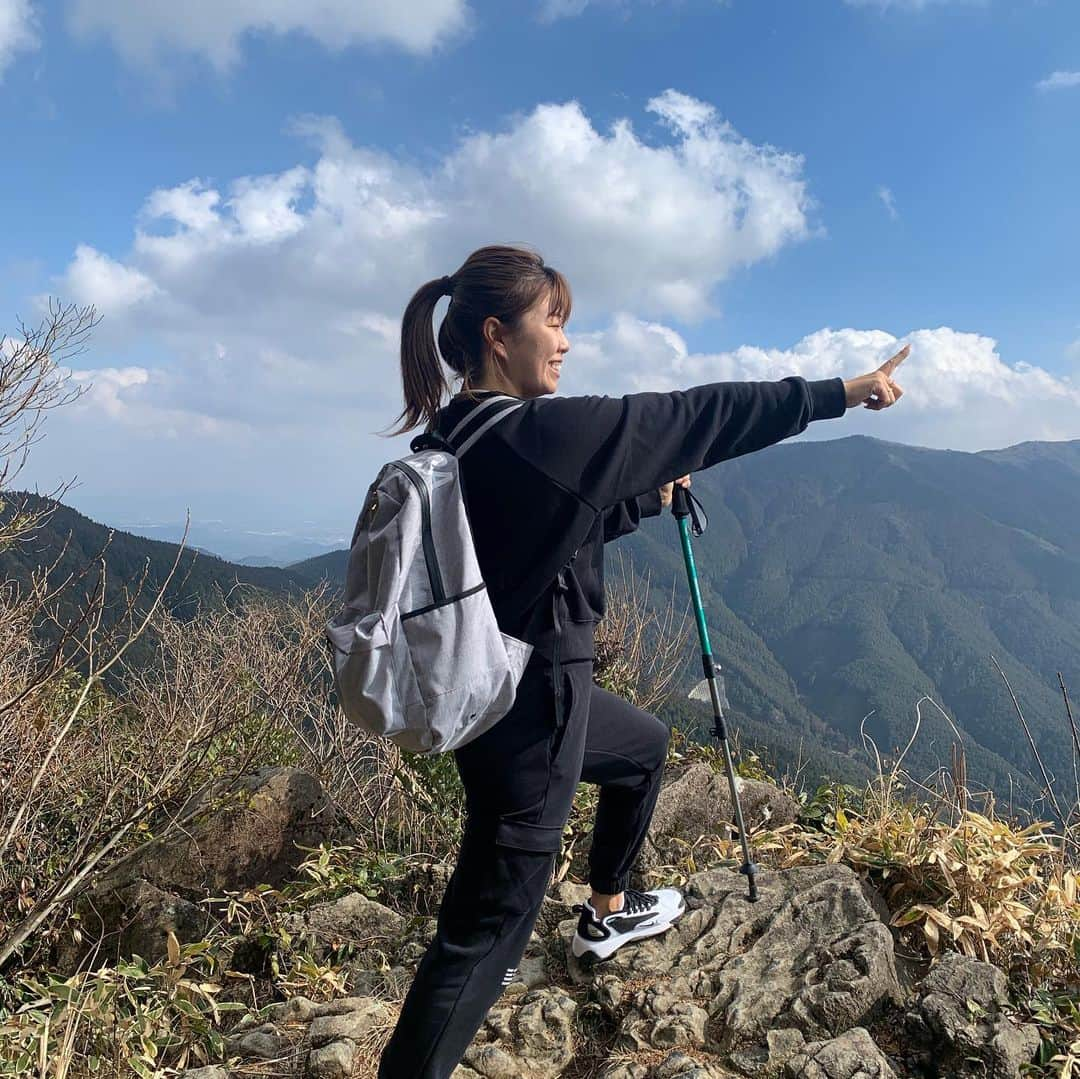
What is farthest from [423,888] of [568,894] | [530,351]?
[530,351]

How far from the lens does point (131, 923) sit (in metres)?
4.52

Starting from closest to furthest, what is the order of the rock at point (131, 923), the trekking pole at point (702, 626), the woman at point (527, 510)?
1. the woman at point (527, 510)
2. the trekking pole at point (702, 626)
3. the rock at point (131, 923)

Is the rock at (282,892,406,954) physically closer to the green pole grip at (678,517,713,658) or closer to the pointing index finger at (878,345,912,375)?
the green pole grip at (678,517,713,658)

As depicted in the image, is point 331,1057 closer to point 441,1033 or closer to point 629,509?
point 441,1033

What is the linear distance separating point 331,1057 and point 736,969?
1.53 metres

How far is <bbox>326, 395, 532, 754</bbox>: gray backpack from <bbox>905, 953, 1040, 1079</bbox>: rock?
1899 mm

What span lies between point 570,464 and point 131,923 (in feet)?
13.6

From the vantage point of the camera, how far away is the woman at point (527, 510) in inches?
85.0

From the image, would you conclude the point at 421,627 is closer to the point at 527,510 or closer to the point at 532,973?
the point at 527,510

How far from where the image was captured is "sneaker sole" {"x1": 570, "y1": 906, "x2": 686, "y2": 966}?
127 inches

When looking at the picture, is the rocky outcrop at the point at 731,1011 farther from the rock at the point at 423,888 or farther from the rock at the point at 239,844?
the rock at the point at 239,844

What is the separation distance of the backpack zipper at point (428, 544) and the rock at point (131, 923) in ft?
11.1

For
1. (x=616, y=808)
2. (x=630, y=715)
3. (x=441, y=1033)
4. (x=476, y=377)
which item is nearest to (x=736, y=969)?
(x=616, y=808)

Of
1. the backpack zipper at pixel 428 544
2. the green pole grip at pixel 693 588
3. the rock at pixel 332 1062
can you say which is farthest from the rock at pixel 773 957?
the backpack zipper at pixel 428 544
